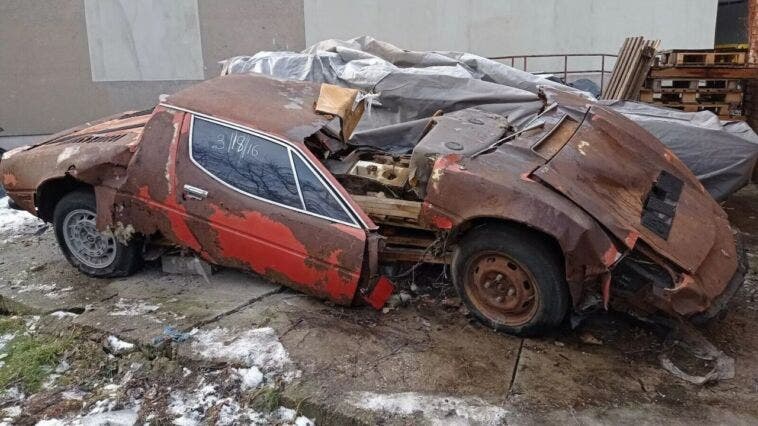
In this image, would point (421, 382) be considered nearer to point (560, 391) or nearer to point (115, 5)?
point (560, 391)

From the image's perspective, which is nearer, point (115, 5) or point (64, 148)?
point (64, 148)

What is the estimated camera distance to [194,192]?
426 cm

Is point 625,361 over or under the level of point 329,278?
under

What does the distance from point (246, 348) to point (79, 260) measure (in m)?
2.04

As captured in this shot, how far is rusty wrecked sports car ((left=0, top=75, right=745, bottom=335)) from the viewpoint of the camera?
3570 millimetres

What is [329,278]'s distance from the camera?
4.04m

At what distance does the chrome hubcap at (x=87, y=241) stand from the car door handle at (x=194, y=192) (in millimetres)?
919

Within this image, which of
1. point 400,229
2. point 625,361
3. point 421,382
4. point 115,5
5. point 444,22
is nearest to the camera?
point 421,382

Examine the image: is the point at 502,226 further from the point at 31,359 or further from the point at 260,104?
the point at 31,359

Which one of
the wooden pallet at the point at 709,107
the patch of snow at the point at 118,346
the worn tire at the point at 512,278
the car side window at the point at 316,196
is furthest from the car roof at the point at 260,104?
the wooden pallet at the point at 709,107

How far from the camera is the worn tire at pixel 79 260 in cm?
469

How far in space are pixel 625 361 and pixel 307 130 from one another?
2.65 metres

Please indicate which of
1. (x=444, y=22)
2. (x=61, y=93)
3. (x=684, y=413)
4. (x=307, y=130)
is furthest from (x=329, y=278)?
(x=444, y=22)

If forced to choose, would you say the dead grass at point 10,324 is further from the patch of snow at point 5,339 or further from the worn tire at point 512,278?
the worn tire at point 512,278
